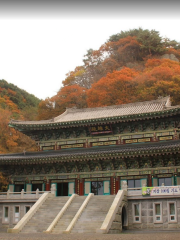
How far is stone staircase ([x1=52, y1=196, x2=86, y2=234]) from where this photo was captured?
75.4 feet

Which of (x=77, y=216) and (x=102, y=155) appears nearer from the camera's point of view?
(x=77, y=216)

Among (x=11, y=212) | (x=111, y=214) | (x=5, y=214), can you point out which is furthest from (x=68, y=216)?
(x=5, y=214)

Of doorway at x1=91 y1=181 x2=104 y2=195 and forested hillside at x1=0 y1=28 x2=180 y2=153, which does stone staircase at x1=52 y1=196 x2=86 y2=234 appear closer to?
doorway at x1=91 y1=181 x2=104 y2=195

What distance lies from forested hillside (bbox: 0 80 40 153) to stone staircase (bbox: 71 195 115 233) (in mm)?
28250

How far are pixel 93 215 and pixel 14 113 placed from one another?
55.2 metres

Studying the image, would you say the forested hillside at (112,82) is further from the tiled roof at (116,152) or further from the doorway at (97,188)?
the doorway at (97,188)

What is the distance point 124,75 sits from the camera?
6241 cm

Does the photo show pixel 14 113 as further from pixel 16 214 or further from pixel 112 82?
pixel 16 214

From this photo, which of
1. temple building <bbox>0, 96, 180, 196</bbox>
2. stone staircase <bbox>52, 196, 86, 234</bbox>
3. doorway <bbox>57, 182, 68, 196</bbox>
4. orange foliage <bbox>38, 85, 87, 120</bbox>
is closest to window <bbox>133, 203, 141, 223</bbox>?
temple building <bbox>0, 96, 180, 196</bbox>

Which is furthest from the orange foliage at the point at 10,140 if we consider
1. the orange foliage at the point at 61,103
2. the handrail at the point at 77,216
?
the handrail at the point at 77,216

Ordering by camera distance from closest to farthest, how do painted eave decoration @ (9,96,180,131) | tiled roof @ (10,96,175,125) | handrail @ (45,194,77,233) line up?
handrail @ (45,194,77,233)
painted eave decoration @ (9,96,180,131)
tiled roof @ (10,96,175,125)

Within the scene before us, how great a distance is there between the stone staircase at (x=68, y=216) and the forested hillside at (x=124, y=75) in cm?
3251

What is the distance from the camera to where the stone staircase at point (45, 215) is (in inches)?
936

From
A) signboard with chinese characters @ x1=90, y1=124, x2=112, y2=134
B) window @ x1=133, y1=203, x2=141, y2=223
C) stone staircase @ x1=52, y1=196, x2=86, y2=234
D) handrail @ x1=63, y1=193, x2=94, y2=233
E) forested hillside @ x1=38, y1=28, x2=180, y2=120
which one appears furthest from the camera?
forested hillside @ x1=38, y1=28, x2=180, y2=120
